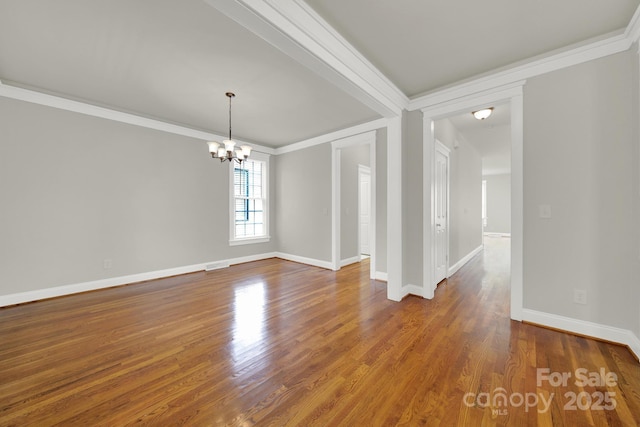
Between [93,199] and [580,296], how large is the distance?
6079 mm

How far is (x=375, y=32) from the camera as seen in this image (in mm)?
2119

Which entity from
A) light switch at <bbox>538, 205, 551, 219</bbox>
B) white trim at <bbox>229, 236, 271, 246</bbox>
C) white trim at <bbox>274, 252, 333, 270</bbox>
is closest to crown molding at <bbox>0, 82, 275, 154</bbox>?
white trim at <bbox>229, 236, 271, 246</bbox>

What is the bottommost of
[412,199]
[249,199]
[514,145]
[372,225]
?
[372,225]

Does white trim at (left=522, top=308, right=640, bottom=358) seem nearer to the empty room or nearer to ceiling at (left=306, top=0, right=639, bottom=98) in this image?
the empty room

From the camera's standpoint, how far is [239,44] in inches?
88.3

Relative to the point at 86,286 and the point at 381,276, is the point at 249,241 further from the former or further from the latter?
the point at 381,276

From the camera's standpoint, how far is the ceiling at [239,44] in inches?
73.7

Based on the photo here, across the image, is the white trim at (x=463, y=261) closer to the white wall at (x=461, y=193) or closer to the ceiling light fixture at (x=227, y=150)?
the white wall at (x=461, y=193)

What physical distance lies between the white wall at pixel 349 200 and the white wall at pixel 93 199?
2.65 meters

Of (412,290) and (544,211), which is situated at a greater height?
(544,211)

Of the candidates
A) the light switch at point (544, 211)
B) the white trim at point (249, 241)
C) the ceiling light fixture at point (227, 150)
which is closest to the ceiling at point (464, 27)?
the light switch at point (544, 211)

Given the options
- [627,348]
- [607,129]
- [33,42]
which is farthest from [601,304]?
[33,42]

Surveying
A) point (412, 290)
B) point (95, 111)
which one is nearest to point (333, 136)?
point (412, 290)

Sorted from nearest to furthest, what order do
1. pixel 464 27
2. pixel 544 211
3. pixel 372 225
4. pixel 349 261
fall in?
pixel 464 27, pixel 544 211, pixel 372 225, pixel 349 261
